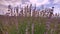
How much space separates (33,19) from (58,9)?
36 cm

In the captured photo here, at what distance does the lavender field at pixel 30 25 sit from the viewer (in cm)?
167

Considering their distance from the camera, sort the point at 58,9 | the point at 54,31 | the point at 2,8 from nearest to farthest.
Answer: the point at 54,31 < the point at 58,9 < the point at 2,8

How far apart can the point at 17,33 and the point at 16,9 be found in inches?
13.8

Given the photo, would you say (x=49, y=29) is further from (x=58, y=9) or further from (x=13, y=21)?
(x=13, y=21)

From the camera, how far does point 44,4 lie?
186 cm

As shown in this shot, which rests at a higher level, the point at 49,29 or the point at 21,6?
the point at 21,6

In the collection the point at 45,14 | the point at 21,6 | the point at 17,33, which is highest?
the point at 21,6

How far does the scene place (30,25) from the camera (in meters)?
1.68

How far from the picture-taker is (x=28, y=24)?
170cm

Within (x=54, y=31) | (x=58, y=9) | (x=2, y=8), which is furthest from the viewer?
(x=2, y=8)

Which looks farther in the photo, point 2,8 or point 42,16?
point 2,8

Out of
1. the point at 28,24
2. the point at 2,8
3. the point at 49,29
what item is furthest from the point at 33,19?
the point at 2,8

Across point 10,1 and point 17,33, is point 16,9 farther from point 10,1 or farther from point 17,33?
point 17,33

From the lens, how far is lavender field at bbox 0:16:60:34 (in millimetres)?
1675
